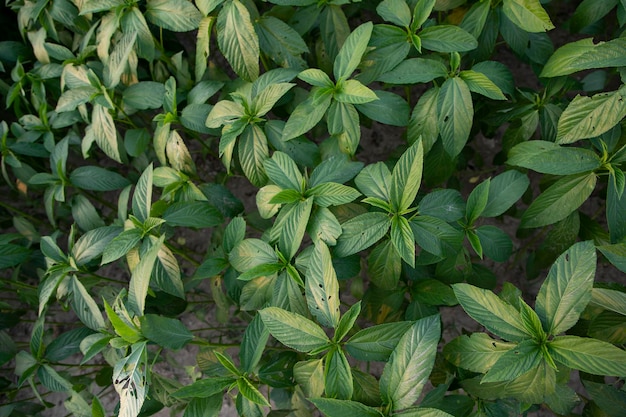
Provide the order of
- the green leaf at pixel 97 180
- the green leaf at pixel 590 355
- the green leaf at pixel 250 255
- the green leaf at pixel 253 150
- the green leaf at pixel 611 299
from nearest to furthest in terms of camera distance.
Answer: the green leaf at pixel 590 355
the green leaf at pixel 611 299
the green leaf at pixel 250 255
the green leaf at pixel 253 150
the green leaf at pixel 97 180

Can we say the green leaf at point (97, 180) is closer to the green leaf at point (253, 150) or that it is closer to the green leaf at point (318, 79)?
the green leaf at point (253, 150)

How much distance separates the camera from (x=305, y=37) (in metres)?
1.62

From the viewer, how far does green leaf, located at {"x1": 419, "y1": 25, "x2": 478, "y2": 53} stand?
3.99 feet

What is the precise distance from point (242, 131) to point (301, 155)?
0.54ft

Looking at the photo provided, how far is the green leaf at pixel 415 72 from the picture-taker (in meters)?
1.24

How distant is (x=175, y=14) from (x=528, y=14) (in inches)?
35.7

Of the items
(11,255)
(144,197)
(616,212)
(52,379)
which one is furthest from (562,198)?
(11,255)

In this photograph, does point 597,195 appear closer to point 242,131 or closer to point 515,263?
point 515,263

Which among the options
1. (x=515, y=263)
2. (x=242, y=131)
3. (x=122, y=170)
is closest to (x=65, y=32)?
(x=122, y=170)

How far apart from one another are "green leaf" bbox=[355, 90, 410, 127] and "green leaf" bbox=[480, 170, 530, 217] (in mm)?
271

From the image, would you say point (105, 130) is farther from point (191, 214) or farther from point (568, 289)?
point (568, 289)

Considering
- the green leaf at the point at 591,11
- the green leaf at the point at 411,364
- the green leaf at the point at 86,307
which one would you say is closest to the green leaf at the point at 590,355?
the green leaf at the point at 411,364

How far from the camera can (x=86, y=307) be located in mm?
1351

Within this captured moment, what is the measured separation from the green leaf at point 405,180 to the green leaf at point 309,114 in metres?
0.25
